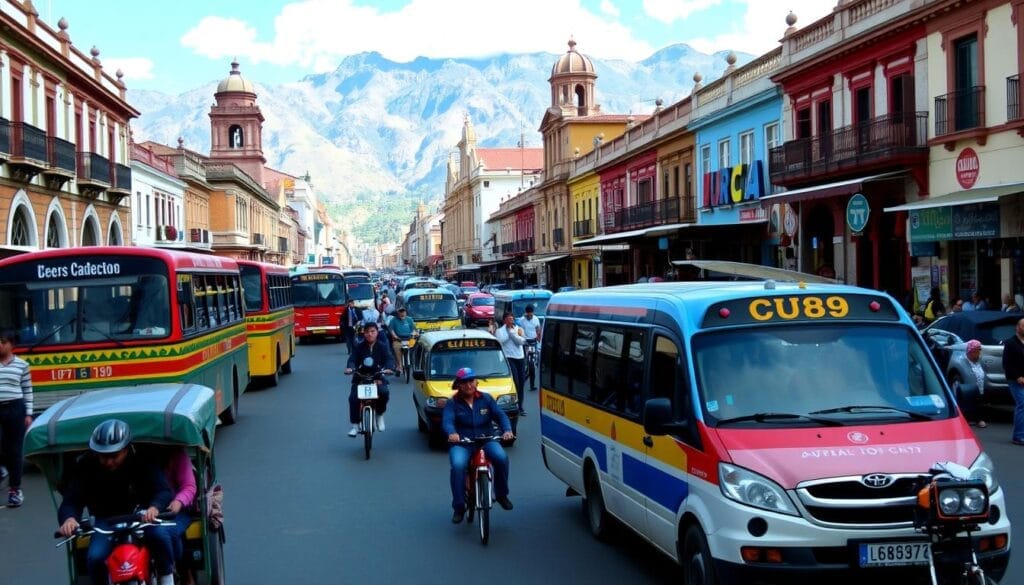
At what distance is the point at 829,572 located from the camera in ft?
20.1

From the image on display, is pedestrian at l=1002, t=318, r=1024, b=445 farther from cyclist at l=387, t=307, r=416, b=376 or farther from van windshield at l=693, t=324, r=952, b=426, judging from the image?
cyclist at l=387, t=307, r=416, b=376

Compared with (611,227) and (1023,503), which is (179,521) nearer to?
(1023,503)

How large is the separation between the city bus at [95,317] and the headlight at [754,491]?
900 cm

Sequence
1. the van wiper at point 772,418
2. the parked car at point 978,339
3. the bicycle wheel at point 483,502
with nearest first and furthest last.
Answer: the van wiper at point 772,418, the bicycle wheel at point 483,502, the parked car at point 978,339

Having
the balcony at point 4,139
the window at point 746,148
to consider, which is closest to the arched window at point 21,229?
the balcony at point 4,139

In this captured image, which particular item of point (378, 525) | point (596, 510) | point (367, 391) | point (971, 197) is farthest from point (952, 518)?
point (971, 197)

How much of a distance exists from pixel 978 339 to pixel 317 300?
2896 centimetres

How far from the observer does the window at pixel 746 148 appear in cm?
3650

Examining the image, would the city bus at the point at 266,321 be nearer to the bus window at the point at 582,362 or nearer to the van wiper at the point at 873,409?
the bus window at the point at 582,362

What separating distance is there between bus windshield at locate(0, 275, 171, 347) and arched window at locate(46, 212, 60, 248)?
23.2 m

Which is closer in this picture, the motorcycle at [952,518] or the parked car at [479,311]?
the motorcycle at [952,518]

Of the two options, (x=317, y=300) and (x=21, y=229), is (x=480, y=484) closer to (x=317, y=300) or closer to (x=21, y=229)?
(x=21, y=229)

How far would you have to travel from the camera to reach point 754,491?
6.29 meters

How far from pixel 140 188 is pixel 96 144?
956cm
